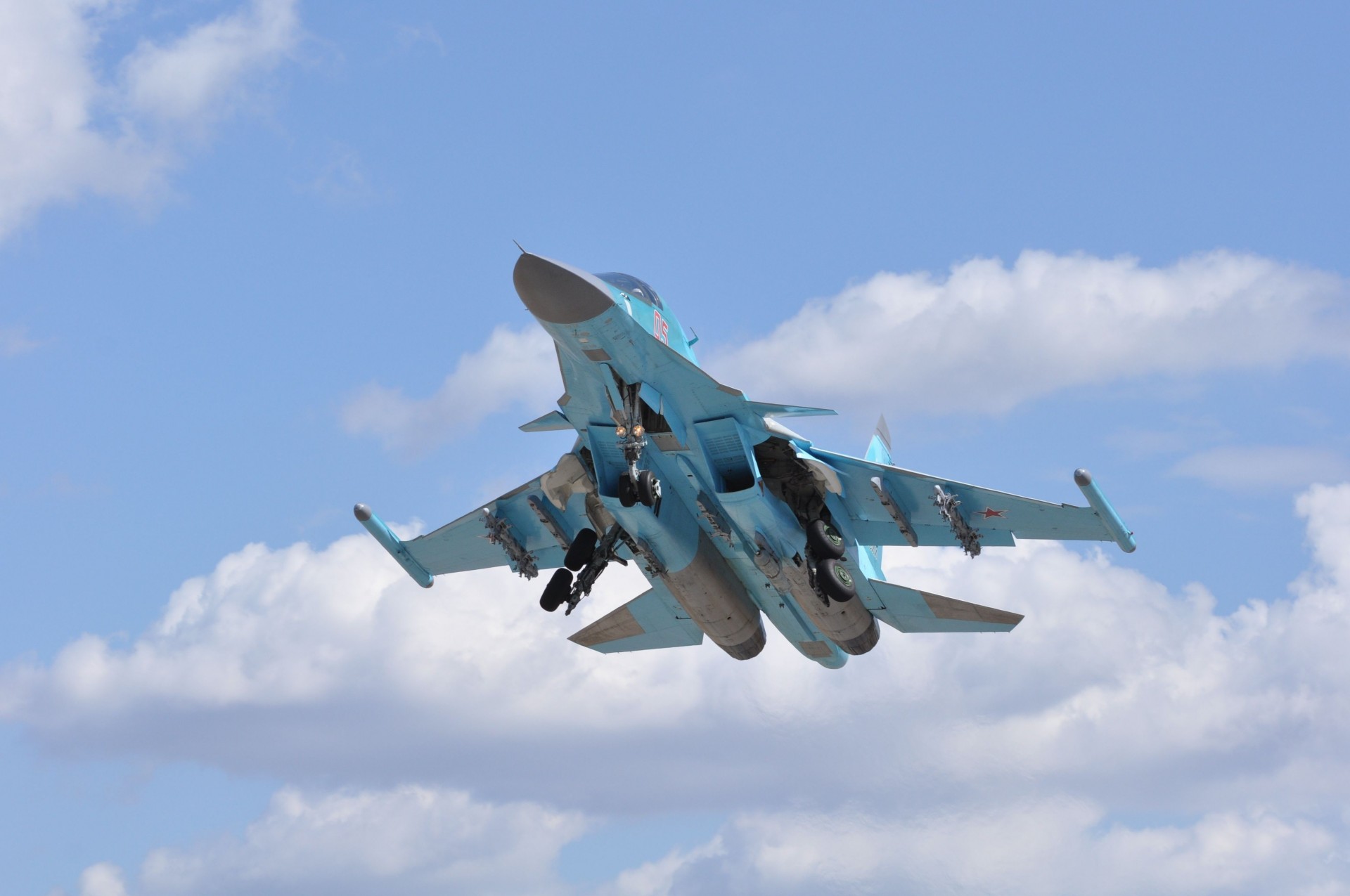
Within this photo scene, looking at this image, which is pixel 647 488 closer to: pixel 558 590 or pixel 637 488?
pixel 637 488

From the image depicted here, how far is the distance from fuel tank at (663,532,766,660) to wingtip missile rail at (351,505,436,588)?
6121 millimetres

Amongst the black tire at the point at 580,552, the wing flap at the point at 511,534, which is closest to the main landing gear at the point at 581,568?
the black tire at the point at 580,552

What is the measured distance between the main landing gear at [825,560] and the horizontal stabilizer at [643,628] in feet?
17.0

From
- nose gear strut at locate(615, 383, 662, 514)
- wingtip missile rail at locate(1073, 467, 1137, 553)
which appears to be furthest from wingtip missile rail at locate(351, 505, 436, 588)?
wingtip missile rail at locate(1073, 467, 1137, 553)

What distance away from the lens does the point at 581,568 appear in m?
28.9

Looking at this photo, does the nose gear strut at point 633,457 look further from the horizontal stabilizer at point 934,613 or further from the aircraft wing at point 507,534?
the horizontal stabilizer at point 934,613

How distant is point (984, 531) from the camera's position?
2977cm

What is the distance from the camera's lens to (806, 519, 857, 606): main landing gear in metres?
28.1

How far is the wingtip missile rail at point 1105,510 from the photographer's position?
27125 mm

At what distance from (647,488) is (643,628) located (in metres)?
8.79

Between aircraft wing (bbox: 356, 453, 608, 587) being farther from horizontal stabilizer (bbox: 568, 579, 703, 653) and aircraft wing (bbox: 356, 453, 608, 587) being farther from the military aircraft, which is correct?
horizontal stabilizer (bbox: 568, 579, 703, 653)

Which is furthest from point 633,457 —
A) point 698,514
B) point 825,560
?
point 825,560

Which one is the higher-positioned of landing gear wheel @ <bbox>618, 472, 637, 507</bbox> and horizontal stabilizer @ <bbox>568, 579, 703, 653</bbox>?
horizontal stabilizer @ <bbox>568, 579, 703, 653</bbox>

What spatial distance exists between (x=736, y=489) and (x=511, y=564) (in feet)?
22.2
